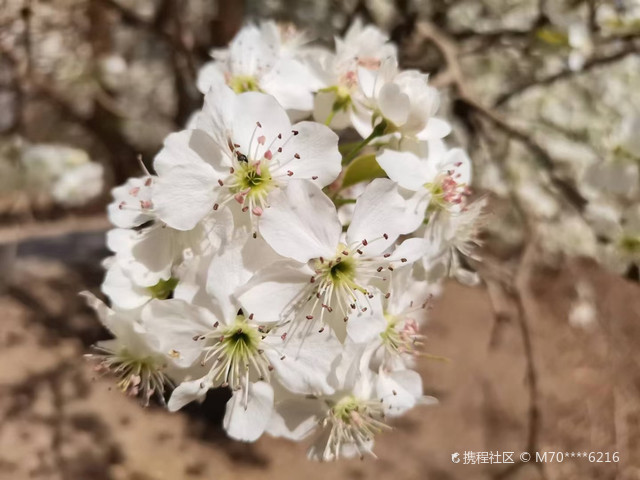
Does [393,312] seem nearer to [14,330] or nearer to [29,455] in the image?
[29,455]

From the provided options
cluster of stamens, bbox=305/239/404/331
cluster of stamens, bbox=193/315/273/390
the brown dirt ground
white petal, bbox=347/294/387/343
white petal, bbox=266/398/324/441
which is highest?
cluster of stamens, bbox=305/239/404/331

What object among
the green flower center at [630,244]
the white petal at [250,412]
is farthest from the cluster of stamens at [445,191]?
the green flower center at [630,244]

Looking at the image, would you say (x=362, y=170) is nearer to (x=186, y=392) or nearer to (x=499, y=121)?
(x=186, y=392)

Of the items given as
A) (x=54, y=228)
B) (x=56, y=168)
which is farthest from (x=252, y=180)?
(x=54, y=228)

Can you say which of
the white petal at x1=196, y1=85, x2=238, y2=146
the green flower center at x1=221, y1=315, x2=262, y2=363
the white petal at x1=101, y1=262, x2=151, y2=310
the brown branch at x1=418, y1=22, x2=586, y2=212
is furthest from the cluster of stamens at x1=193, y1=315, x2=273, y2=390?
the brown branch at x1=418, y1=22, x2=586, y2=212

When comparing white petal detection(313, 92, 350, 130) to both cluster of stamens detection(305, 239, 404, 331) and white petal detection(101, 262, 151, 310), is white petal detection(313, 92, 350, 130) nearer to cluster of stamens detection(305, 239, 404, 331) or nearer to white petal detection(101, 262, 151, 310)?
cluster of stamens detection(305, 239, 404, 331)

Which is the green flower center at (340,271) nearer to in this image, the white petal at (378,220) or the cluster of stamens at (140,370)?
the white petal at (378,220)
